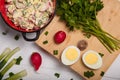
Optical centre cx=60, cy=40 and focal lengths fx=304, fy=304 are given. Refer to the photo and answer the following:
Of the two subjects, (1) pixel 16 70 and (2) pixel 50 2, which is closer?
(2) pixel 50 2

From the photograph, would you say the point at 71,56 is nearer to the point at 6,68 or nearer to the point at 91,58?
the point at 91,58

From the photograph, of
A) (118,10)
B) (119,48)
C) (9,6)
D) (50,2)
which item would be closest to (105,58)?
(119,48)

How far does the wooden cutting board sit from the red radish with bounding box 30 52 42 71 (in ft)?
0.13

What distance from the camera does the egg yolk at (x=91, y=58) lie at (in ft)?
3.79

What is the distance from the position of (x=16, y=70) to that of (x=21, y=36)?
137 mm

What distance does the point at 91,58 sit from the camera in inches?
45.6

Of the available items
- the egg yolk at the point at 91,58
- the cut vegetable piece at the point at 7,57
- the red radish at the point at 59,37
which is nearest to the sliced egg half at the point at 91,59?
the egg yolk at the point at 91,58

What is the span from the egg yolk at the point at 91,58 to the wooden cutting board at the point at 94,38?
0.03 metres

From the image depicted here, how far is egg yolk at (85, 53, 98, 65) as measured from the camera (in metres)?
1.16

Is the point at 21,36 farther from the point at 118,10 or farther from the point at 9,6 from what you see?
the point at 118,10

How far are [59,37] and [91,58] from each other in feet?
0.49

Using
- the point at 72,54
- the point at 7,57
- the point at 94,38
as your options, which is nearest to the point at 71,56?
the point at 72,54

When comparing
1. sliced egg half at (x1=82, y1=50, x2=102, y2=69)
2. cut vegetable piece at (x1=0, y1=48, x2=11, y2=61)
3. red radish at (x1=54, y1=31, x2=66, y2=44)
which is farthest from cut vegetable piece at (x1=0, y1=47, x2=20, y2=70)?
sliced egg half at (x1=82, y1=50, x2=102, y2=69)

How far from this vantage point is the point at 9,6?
3.57 ft
